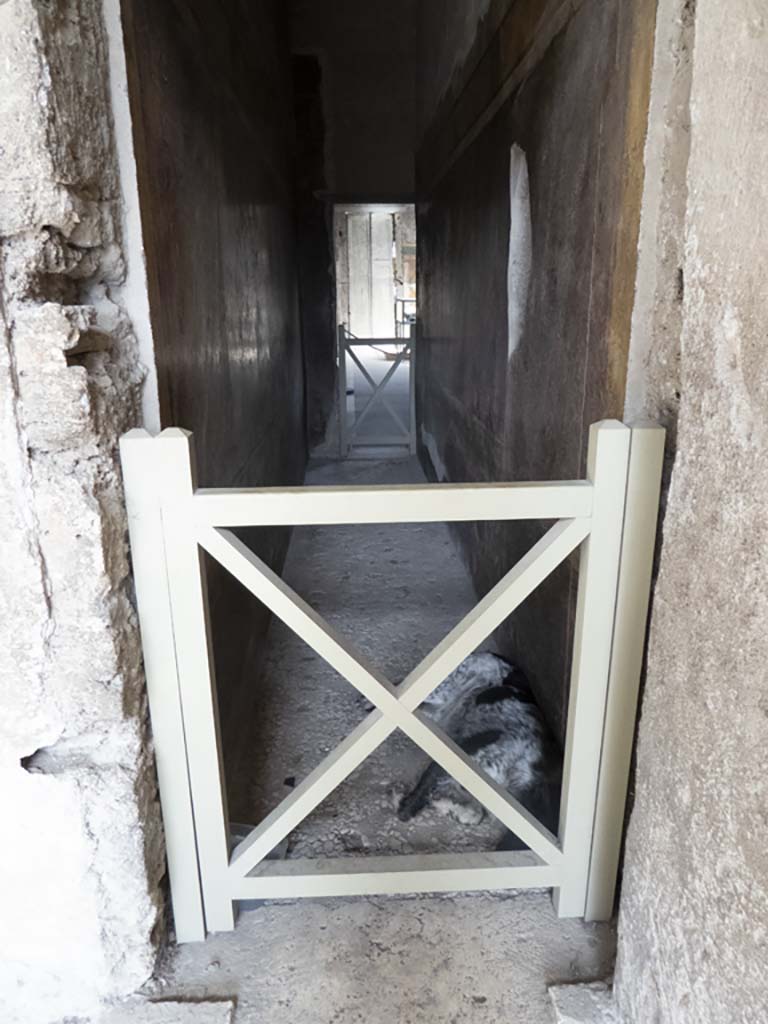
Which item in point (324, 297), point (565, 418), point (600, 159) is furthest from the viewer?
point (324, 297)

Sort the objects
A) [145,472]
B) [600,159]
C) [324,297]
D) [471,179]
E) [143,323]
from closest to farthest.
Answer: [145,472], [143,323], [600,159], [471,179], [324,297]

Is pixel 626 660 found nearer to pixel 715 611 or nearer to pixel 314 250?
pixel 715 611

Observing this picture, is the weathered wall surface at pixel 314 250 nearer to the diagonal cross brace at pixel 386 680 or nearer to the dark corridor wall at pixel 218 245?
the dark corridor wall at pixel 218 245

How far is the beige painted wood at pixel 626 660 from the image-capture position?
1.17 m

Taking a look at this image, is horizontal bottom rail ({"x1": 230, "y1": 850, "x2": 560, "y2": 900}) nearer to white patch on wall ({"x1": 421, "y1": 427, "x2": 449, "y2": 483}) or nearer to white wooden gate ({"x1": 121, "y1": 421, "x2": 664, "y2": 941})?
white wooden gate ({"x1": 121, "y1": 421, "x2": 664, "y2": 941})

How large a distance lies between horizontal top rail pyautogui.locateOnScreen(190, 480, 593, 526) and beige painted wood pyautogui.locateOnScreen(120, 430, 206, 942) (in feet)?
0.29

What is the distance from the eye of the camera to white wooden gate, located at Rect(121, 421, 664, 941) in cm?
114

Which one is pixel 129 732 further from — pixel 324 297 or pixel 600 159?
pixel 324 297

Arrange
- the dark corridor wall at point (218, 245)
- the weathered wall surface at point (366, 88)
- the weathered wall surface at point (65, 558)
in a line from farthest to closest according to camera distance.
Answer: the weathered wall surface at point (366, 88) < the dark corridor wall at point (218, 245) < the weathered wall surface at point (65, 558)

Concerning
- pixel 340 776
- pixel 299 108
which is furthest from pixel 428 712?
pixel 299 108

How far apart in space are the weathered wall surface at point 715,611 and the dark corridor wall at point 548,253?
0.43m

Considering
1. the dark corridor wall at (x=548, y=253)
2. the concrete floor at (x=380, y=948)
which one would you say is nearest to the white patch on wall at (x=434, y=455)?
the dark corridor wall at (x=548, y=253)

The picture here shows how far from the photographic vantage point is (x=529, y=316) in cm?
208

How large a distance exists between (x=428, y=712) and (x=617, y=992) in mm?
1071
